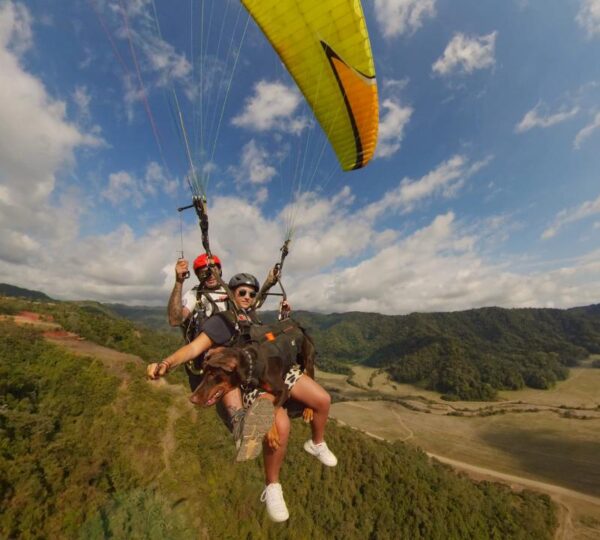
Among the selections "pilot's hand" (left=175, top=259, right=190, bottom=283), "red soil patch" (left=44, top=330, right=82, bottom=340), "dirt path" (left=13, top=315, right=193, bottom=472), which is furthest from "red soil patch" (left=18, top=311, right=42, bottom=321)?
"pilot's hand" (left=175, top=259, right=190, bottom=283)

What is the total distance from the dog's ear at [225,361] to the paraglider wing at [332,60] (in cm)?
662

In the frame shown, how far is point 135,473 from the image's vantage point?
1002 inches

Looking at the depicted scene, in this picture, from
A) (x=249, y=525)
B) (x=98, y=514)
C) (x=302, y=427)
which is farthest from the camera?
(x=302, y=427)

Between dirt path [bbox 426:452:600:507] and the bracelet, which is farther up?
the bracelet

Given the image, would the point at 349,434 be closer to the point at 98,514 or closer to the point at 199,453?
the point at 199,453

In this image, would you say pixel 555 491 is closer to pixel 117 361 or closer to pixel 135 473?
pixel 135 473

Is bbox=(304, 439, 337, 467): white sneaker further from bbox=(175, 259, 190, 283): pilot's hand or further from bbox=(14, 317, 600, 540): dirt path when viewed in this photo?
bbox=(14, 317, 600, 540): dirt path

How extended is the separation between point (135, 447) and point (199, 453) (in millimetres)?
7295

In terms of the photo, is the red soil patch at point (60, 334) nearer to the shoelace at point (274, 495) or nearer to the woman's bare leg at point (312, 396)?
the shoelace at point (274, 495)

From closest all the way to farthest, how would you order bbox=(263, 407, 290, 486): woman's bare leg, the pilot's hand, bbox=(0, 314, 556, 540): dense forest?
bbox=(263, 407, 290, 486): woman's bare leg, the pilot's hand, bbox=(0, 314, 556, 540): dense forest

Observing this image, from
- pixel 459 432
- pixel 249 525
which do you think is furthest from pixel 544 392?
pixel 249 525

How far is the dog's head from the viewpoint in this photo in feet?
10.3

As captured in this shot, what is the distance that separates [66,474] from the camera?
22594mm

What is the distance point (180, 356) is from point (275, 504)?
276 centimetres
